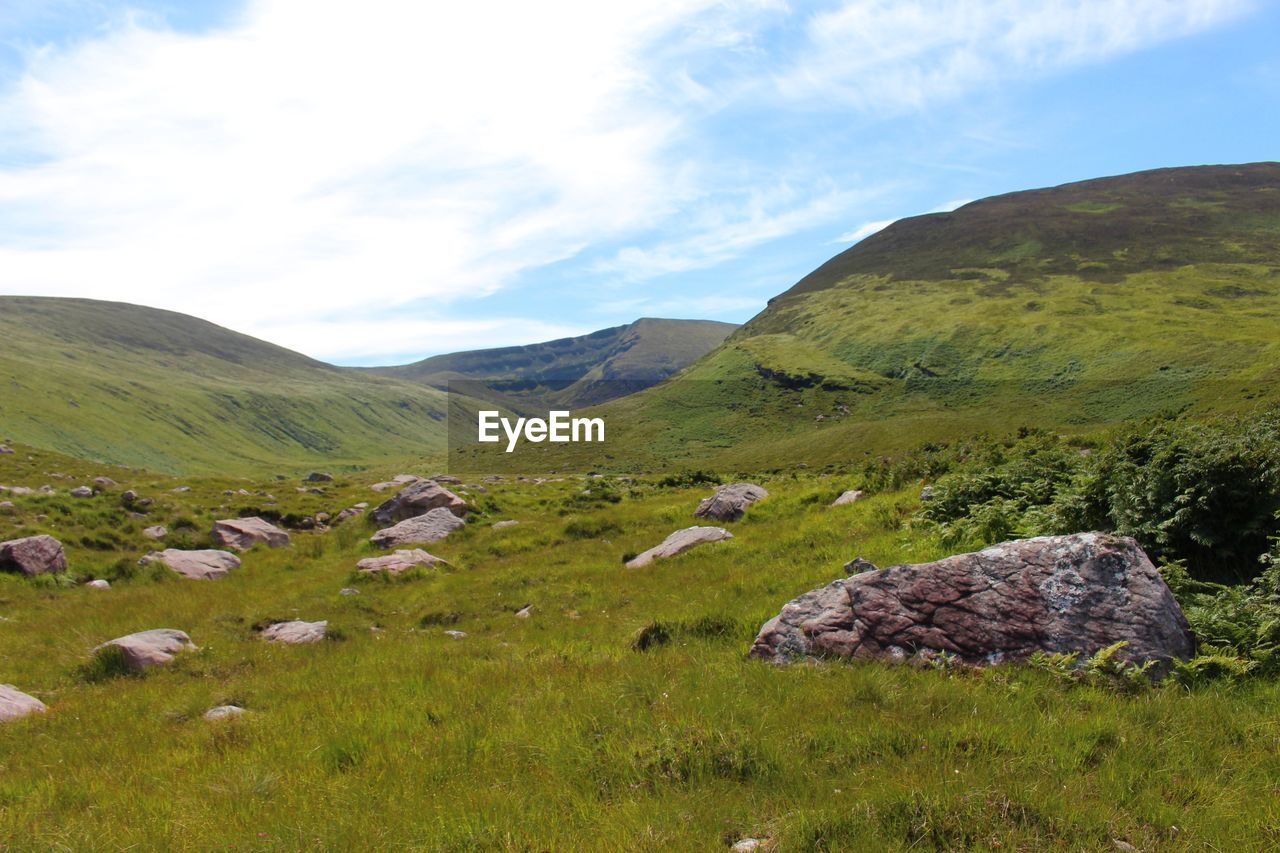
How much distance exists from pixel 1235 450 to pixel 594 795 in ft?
33.8

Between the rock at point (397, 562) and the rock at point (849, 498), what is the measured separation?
1365cm

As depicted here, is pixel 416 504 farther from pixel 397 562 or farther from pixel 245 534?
pixel 397 562

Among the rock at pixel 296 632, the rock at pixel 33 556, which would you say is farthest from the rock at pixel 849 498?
the rock at pixel 33 556

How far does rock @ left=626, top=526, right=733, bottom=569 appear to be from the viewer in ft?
62.4

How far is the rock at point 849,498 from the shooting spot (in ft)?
68.6

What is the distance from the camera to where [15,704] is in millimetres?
9758

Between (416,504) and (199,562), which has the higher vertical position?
(416,504)

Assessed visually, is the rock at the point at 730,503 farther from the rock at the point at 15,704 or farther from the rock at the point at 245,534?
the rock at the point at 15,704

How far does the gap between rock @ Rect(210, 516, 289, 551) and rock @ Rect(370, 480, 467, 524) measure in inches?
171

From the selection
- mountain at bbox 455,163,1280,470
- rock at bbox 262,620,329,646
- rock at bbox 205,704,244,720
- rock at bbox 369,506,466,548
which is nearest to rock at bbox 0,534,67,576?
rock at bbox 369,506,466,548

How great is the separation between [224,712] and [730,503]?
1853 cm

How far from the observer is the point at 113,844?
542 cm

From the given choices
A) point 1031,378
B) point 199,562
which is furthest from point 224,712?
point 1031,378

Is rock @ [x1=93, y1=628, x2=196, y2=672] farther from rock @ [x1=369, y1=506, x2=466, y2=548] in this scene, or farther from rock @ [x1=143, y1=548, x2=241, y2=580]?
rock @ [x1=369, y1=506, x2=466, y2=548]
